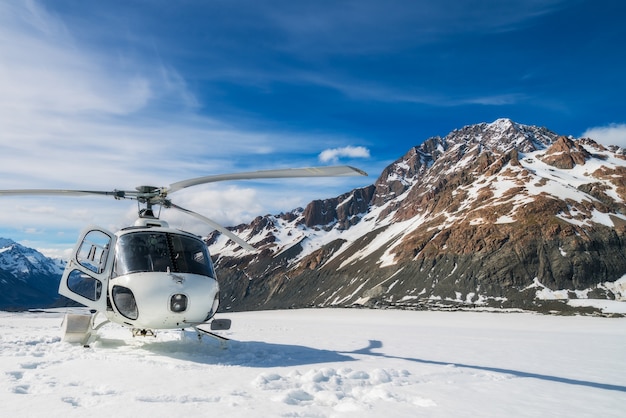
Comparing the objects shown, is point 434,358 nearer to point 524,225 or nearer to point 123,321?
point 123,321

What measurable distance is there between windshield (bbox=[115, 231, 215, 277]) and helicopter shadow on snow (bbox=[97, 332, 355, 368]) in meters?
2.03

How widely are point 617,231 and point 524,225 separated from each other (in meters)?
18.7

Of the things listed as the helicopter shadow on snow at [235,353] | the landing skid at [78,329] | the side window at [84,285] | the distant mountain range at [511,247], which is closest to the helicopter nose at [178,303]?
the helicopter shadow on snow at [235,353]

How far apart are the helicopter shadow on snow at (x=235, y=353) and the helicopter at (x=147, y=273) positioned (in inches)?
22.3

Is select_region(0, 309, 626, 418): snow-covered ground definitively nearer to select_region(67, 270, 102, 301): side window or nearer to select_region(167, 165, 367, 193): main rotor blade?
select_region(67, 270, 102, 301): side window

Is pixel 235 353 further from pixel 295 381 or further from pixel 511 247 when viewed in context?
pixel 511 247

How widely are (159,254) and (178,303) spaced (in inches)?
55.6

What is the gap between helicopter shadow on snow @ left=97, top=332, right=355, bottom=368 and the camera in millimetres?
10188

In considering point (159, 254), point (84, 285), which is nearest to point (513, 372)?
point (159, 254)

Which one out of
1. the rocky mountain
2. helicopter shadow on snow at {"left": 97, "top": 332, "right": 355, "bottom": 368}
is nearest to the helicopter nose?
helicopter shadow on snow at {"left": 97, "top": 332, "right": 355, "bottom": 368}

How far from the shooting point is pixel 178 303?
10.6m

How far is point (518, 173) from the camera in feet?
459

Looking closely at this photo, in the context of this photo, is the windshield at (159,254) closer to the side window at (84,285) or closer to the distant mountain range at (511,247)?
the side window at (84,285)

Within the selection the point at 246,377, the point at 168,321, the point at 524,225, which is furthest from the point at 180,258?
the point at 524,225
